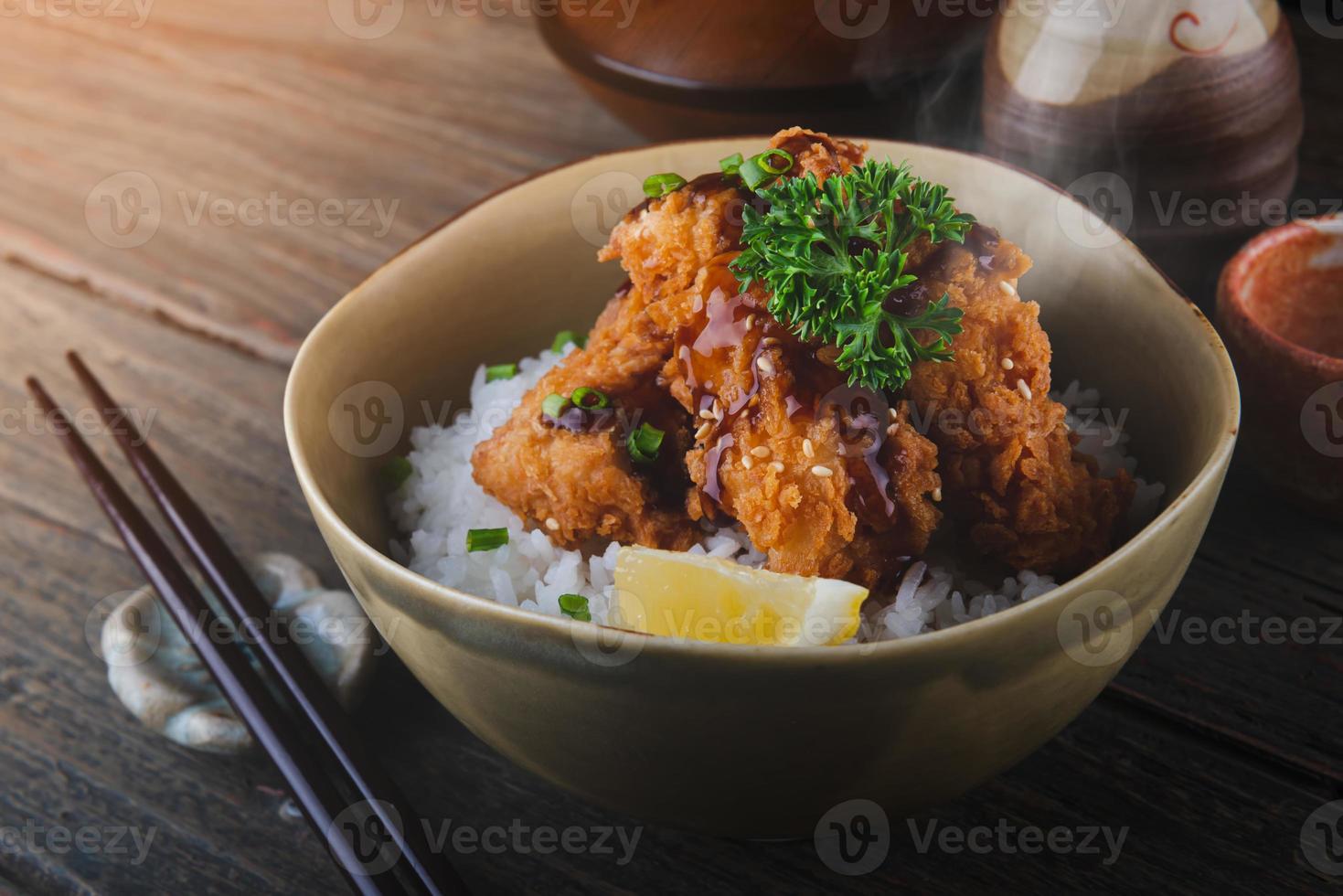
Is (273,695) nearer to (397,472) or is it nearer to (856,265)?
(397,472)

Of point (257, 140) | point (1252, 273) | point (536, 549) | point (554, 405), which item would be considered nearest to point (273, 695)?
point (536, 549)

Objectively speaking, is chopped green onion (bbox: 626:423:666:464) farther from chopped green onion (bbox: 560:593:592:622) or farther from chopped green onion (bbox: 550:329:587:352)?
chopped green onion (bbox: 550:329:587:352)

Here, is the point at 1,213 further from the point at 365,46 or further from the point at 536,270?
the point at 536,270

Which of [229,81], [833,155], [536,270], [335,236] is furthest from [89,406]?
[833,155]

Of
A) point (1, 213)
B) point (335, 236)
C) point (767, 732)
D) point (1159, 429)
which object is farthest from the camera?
point (1, 213)

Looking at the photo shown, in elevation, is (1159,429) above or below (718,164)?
below

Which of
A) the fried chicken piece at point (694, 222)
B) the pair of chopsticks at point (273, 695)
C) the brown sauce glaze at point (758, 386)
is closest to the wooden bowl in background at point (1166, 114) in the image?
the fried chicken piece at point (694, 222)
